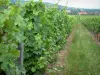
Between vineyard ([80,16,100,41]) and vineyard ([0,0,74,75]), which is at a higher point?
vineyard ([0,0,74,75])

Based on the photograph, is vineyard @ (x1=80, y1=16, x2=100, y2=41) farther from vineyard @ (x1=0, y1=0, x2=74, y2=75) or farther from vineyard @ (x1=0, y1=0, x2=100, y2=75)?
vineyard @ (x1=0, y1=0, x2=74, y2=75)

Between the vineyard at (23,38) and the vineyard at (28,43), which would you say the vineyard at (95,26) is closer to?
the vineyard at (28,43)

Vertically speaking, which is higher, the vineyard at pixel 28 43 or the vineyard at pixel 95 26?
the vineyard at pixel 28 43

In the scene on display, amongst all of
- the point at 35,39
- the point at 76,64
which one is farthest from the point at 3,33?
the point at 76,64

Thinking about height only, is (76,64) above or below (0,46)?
below

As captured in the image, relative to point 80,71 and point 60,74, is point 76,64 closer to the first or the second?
point 80,71

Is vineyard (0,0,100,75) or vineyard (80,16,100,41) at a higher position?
vineyard (0,0,100,75)

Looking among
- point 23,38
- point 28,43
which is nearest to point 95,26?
point 28,43

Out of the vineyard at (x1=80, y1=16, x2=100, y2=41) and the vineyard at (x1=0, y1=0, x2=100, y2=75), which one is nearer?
the vineyard at (x1=0, y1=0, x2=100, y2=75)

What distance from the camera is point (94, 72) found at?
325 inches

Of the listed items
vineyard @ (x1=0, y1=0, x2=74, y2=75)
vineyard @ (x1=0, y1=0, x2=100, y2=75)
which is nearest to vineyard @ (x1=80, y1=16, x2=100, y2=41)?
vineyard @ (x1=0, y1=0, x2=100, y2=75)

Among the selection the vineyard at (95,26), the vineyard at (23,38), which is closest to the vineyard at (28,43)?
the vineyard at (23,38)

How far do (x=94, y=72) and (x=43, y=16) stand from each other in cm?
383

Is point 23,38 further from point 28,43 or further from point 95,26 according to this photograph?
point 95,26
